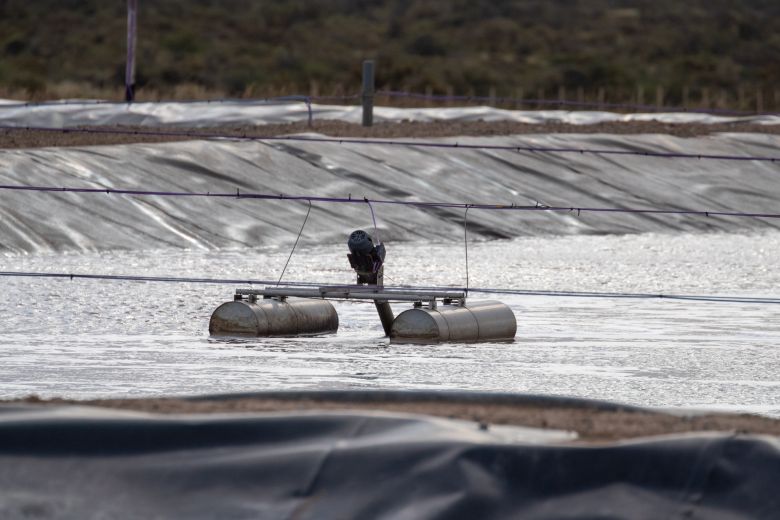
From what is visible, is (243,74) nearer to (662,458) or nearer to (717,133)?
(717,133)

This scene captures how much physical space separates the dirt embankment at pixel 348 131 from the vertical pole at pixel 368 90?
0.65ft

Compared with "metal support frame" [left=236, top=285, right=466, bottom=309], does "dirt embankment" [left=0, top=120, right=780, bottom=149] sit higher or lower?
higher

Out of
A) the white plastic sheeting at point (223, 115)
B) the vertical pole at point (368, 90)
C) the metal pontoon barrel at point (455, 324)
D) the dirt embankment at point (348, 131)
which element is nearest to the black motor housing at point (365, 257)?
the metal pontoon barrel at point (455, 324)

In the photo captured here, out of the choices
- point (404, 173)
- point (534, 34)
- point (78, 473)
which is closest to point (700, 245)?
point (404, 173)

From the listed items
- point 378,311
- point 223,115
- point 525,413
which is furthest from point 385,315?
point 223,115

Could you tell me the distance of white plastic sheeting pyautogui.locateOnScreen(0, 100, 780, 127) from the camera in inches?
1068

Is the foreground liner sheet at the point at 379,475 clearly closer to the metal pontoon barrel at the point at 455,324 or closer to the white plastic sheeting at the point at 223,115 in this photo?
the metal pontoon barrel at the point at 455,324

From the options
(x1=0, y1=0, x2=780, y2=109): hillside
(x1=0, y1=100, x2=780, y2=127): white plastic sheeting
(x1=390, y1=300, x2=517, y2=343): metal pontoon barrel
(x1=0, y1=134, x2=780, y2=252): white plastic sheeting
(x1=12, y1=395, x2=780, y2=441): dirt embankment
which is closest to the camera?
(x1=12, y1=395, x2=780, y2=441): dirt embankment

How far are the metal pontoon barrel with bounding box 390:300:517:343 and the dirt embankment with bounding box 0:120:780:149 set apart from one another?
9884mm

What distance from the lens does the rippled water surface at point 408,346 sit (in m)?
9.89

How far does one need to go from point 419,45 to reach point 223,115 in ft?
128

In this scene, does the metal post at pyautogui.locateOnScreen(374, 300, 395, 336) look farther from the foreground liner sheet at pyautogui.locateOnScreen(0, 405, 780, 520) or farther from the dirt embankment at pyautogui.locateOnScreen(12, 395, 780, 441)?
the foreground liner sheet at pyautogui.locateOnScreen(0, 405, 780, 520)

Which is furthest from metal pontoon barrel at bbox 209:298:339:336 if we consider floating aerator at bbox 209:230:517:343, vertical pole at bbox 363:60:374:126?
vertical pole at bbox 363:60:374:126

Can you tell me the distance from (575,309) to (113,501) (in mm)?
9640
